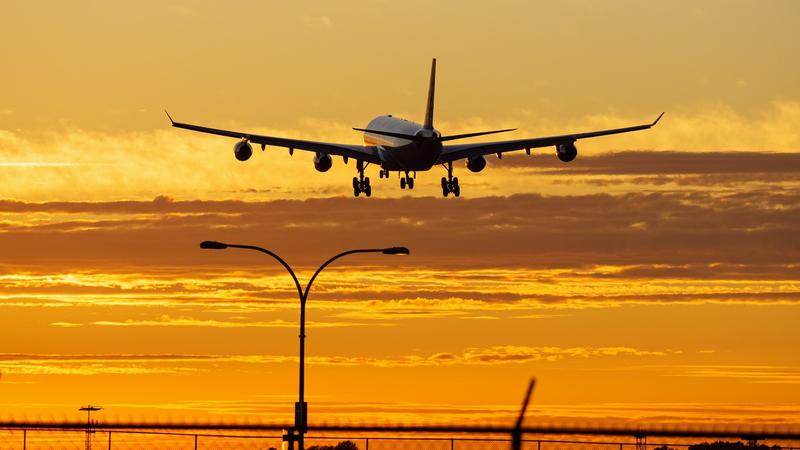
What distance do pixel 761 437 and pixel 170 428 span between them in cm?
1050

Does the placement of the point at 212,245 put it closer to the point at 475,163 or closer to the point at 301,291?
the point at 301,291

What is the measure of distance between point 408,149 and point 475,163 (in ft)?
27.0

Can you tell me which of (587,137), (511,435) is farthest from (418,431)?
(587,137)

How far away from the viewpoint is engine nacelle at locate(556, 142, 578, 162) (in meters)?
101

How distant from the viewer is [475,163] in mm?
104125

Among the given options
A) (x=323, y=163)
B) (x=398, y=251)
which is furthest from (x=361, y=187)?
(x=398, y=251)

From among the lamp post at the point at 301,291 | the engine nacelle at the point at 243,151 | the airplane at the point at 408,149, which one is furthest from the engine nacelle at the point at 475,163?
the lamp post at the point at 301,291

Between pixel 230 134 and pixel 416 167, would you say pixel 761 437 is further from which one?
pixel 230 134

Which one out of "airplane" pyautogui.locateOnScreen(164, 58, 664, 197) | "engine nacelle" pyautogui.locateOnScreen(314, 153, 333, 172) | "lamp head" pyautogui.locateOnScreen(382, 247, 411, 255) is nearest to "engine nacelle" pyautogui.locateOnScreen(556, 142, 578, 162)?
"airplane" pyautogui.locateOnScreen(164, 58, 664, 197)

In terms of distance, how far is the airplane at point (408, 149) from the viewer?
97250 mm

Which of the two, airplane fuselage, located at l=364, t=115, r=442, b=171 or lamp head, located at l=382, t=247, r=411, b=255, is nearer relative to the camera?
lamp head, located at l=382, t=247, r=411, b=255

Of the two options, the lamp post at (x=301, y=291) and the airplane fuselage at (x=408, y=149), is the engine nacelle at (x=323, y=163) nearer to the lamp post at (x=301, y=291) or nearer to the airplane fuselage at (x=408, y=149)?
the airplane fuselage at (x=408, y=149)

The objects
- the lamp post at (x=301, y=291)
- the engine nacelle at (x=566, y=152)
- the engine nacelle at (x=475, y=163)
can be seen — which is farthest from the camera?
the engine nacelle at (x=475, y=163)

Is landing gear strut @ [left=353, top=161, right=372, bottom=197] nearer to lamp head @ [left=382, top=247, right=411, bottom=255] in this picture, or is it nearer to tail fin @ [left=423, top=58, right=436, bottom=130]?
tail fin @ [left=423, top=58, right=436, bottom=130]
